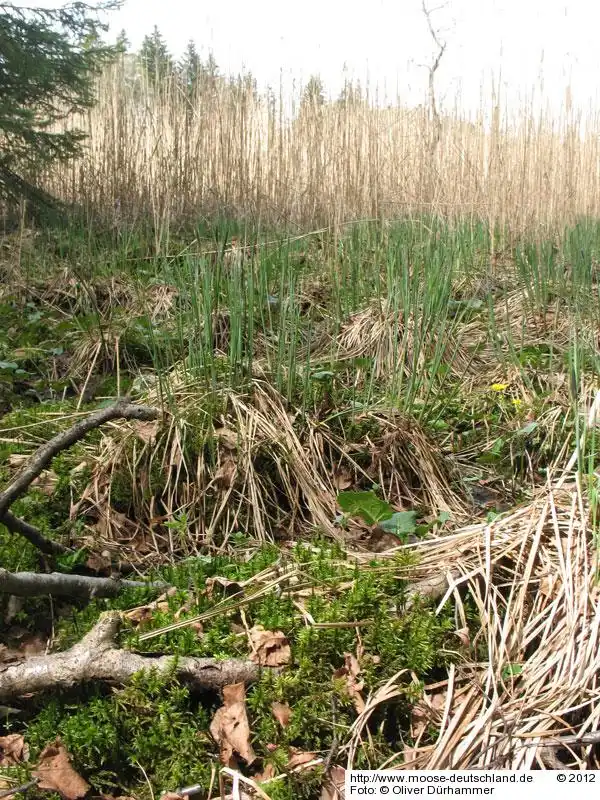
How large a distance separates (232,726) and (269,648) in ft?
0.49

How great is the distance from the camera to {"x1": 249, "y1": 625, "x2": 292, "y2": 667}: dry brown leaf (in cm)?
123

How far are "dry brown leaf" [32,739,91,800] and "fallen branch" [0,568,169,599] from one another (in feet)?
1.05

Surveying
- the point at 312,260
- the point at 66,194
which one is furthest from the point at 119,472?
the point at 66,194

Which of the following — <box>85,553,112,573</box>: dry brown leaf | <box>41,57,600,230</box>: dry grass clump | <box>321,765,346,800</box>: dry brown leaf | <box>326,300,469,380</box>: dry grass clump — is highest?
<box>41,57,600,230</box>: dry grass clump

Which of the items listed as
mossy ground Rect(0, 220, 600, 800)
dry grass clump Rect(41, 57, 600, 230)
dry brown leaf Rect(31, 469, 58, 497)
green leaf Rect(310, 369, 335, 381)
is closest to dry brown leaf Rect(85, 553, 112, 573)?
mossy ground Rect(0, 220, 600, 800)

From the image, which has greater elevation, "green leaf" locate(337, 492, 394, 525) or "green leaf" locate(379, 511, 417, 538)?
"green leaf" locate(337, 492, 394, 525)

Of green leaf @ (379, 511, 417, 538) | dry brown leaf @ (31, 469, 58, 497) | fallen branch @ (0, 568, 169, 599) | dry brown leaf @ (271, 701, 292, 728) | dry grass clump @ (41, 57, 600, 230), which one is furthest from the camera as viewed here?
dry grass clump @ (41, 57, 600, 230)

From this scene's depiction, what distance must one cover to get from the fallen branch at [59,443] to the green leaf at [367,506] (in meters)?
0.55

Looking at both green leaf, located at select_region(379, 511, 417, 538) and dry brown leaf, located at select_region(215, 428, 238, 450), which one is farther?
dry brown leaf, located at select_region(215, 428, 238, 450)

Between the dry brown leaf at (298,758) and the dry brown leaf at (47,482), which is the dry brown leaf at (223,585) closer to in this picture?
the dry brown leaf at (298,758)

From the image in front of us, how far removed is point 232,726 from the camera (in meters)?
1.14

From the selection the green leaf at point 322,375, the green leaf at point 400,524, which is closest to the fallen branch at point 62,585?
the green leaf at point 400,524

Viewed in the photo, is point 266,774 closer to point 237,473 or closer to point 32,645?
point 32,645

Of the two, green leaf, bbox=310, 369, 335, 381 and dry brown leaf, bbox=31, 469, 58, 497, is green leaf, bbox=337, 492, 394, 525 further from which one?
dry brown leaf, bbox=31, 469, 58, 497
